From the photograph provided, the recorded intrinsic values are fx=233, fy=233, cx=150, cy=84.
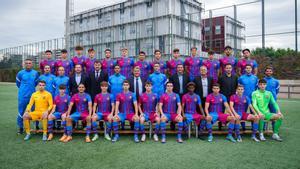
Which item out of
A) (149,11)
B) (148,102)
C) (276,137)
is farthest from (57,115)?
(149,11)

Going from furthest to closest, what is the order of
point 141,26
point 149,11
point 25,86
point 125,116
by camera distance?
point 141,26
point 149,11
point 25,86
point 125,116

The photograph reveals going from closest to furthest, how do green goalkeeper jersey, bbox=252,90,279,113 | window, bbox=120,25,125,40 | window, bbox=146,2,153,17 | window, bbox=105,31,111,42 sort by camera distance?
green goalkeeper jersey, bbox=252,90,279,113 → window, bbox=146,2,153,17 → window, bbox=120,25,125,40 → window, bbox=105,31,111,42

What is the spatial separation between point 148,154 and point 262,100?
3.29m

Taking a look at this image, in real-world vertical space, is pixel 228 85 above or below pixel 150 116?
above

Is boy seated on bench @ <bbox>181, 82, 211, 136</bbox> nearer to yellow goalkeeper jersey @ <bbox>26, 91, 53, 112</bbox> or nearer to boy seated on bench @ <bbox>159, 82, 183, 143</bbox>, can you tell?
boy seated on bench @ <bbox>159, 82, 183, 143</bbox>

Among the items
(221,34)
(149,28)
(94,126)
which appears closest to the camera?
(94,126)

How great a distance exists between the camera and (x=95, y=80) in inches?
250

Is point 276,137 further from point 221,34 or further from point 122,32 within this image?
point 122,32

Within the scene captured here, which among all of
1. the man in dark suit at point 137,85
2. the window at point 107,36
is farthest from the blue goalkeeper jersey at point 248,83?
the window at point 107,36

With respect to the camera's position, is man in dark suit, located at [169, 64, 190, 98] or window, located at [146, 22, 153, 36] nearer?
man in dark suit, located at [169, 64, 190, 98]

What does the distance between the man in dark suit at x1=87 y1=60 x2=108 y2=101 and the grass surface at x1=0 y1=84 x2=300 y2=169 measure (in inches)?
51.0

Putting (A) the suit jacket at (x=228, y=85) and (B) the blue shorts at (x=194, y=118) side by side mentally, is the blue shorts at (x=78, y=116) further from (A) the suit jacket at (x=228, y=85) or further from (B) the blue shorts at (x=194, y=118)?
(A) the suit jacket at (x=228, y=85)

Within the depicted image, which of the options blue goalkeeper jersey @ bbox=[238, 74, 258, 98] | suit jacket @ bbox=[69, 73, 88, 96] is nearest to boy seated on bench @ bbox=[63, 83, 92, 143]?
suit jacket @ bbox=[69, 73, 88, 96]

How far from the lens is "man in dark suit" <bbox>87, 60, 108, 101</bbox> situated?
634cm
